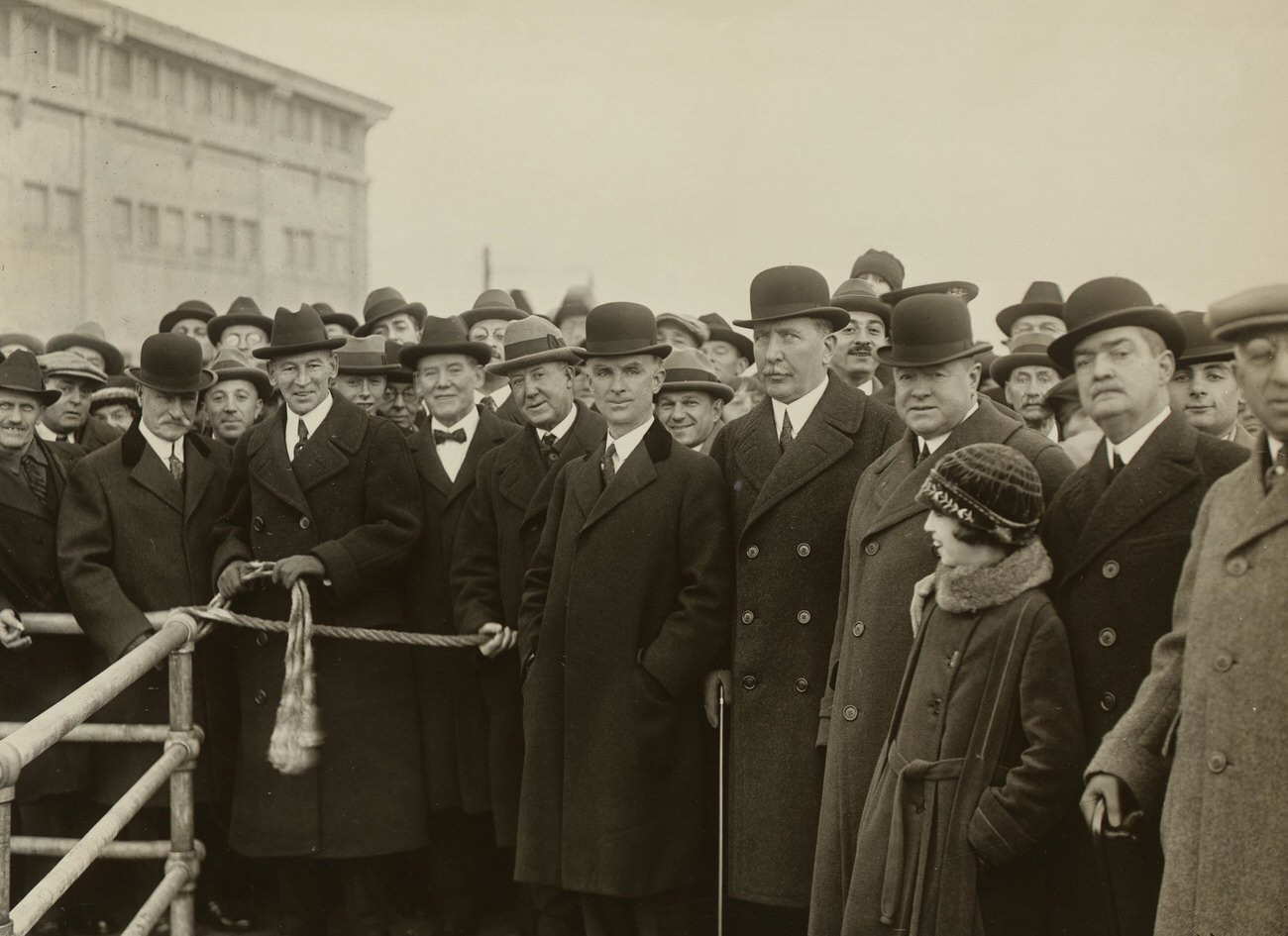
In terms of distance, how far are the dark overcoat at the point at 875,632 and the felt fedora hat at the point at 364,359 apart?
3.67 meters

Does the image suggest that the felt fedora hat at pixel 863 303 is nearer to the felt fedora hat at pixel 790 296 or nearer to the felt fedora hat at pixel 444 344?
the felt fedora hat at pixel 790 296

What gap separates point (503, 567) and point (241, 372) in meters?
2.57

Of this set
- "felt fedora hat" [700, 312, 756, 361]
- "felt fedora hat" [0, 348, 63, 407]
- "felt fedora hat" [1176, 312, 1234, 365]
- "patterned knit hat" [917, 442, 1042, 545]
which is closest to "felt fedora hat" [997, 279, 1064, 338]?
"felt fedora hat" [700, 312, 756, 361]

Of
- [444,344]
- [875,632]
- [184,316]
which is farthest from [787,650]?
[184,316]

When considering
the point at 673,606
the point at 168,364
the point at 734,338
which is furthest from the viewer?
the point at 734,338

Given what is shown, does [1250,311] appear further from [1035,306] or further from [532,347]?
[1035,306]

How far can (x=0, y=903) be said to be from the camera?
2785 mm

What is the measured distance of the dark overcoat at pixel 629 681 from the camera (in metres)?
4.55

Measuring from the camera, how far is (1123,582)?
332 centimetres

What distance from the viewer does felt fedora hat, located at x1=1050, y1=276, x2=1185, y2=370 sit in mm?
3492

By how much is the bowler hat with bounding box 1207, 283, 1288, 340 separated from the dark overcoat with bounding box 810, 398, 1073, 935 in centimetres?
102

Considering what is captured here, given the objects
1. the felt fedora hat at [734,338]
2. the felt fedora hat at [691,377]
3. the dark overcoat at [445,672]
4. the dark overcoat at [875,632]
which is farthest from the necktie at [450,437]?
the felt fedora hat at [734,338]

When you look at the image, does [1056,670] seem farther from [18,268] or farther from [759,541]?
[18,268]

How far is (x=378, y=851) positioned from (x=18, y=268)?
1562cm
